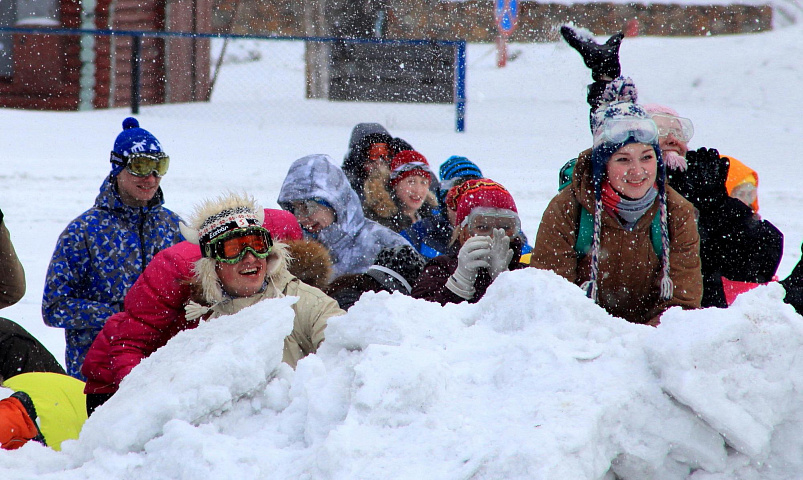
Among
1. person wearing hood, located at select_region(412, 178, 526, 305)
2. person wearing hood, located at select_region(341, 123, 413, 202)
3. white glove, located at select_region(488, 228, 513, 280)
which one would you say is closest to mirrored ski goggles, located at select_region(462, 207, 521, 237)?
person wearing hood, located at select_region(412, 178, 526, 305)

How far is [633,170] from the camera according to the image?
112 inches

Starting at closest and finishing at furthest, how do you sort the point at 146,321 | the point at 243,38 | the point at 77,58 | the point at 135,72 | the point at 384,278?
the point at 146,321
the point at 384,278
the point at 243,38
the point at 135,72
the point at 77,58

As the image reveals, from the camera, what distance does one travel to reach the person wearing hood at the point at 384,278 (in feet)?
10.9

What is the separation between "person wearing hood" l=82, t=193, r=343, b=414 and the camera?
2682 mm

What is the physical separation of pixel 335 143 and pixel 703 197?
9569mm

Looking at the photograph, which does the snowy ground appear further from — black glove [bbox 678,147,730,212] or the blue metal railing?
the blue metal railing

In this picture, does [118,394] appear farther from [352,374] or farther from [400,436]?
[400,436]

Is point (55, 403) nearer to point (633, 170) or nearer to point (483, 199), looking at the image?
point (483, 199)

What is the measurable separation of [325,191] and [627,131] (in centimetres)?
170

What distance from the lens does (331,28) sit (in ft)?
54.3

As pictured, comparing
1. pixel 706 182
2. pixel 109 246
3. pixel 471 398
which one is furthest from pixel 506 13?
pixel 471 398

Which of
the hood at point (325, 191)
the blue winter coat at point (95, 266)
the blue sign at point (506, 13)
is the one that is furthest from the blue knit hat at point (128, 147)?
the blue sign at point (506, 13)

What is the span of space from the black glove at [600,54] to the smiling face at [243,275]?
1651 millimetres

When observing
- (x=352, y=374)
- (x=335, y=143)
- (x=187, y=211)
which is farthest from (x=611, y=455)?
(x=335, y=143)
